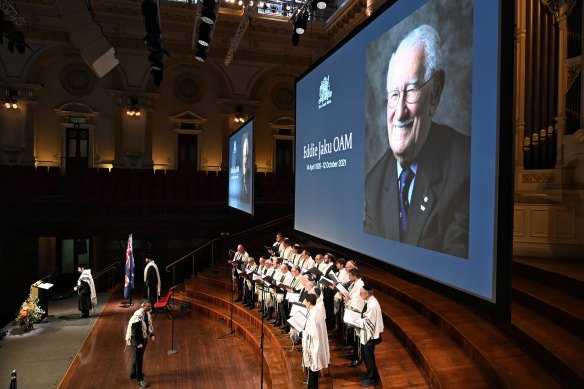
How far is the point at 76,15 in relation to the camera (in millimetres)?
9281

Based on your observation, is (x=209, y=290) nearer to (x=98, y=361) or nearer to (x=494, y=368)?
(x=98, y=361)

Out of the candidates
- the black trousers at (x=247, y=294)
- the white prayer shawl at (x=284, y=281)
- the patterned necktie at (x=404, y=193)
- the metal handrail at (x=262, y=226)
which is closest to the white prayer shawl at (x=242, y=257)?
the black trousers at (x=247, y=294)

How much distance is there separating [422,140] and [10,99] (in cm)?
Answer: 1795

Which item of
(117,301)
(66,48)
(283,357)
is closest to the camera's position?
(283,357)

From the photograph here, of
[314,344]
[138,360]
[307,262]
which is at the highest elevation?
[307,262]

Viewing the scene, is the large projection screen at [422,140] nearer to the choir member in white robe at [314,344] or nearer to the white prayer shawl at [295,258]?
the choir member in white robe at [314,344]

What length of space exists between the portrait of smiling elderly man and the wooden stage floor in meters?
5.13

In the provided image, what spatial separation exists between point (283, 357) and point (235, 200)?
538cm

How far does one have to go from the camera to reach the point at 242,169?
412 inches

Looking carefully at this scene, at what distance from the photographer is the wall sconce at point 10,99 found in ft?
52.4

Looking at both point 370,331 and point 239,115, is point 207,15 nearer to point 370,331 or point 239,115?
point 370,331

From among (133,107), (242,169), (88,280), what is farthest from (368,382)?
(133,107)

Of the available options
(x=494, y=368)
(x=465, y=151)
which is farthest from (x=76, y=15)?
(x=494, y=368)

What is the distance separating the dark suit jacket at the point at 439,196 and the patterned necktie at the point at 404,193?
5 centimetres
